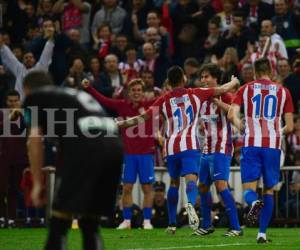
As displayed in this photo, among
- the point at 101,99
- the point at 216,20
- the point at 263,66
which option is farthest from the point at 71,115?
the point at 216,20

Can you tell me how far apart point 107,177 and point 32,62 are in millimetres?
13202

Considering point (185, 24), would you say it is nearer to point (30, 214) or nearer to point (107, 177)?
point (30, 214)

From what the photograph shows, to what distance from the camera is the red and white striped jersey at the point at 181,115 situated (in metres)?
16.3

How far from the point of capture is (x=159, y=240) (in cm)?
1547

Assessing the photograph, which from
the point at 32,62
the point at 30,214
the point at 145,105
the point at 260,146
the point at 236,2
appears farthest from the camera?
the point at 236,2

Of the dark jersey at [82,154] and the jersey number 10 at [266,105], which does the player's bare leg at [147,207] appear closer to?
the jersey number 10 at [266,105]

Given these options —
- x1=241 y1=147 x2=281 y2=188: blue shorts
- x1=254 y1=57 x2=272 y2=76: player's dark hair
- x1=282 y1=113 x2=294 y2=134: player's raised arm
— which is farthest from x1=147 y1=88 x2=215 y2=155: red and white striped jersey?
x1=282 y1=113 x2=294 y2=134: player's raised arm

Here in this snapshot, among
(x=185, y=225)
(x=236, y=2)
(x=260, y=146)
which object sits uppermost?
(x=236, y=2)

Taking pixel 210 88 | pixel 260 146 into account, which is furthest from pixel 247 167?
pixel 210 88

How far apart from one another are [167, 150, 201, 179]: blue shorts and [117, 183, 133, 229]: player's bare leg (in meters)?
2.51

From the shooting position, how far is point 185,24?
80.8ft

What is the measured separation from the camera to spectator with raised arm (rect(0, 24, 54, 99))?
74.1ft

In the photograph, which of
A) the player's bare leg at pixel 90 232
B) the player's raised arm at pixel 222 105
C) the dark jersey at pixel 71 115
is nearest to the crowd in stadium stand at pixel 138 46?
the player's raised arm at pixel 222 105

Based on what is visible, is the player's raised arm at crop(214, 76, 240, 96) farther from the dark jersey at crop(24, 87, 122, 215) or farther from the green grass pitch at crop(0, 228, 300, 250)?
the dark jersey at crop(24, 87, 122, 215)
